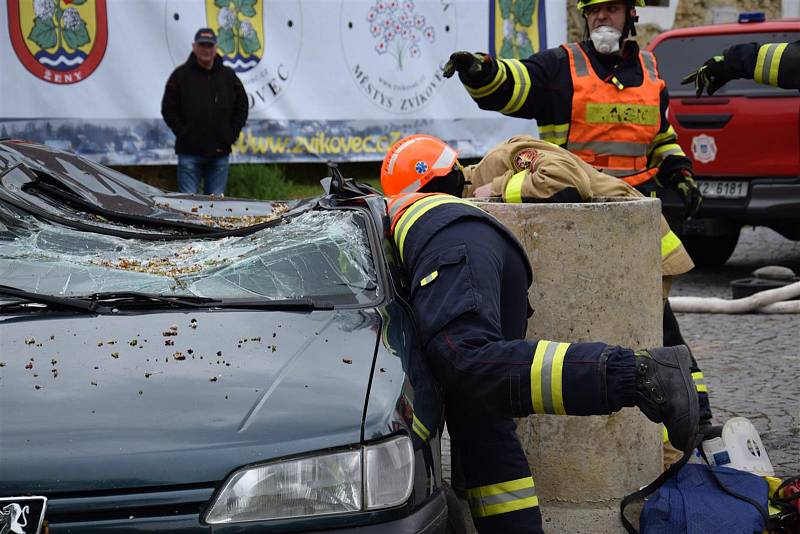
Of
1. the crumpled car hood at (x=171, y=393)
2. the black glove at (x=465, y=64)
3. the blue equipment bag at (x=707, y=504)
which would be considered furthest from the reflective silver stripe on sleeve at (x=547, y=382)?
the black glove at (x=465, y=64)

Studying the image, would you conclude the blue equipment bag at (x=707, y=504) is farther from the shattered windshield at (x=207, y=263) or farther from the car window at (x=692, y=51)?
the car window at (x=692, y=51)

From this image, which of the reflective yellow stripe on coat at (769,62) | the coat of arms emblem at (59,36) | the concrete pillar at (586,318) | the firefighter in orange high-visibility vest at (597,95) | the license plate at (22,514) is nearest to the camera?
the license plate at (22,514)

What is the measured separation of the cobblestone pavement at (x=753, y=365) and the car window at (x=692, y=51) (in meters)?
1.51

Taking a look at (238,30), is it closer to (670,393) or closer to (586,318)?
(586,318)

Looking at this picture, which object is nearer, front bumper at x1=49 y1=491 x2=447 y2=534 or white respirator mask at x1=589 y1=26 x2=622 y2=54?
front bumper at x1=49 y1=491 x2=447 y2=534

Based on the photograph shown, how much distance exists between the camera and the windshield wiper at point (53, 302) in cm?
286

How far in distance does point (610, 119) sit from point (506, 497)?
2.32 meters

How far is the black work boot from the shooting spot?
2.74 m

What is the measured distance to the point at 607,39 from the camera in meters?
4.94

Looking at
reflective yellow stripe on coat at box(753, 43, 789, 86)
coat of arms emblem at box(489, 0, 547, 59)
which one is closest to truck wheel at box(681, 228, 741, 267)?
coat of arms emblem at box(489, 0, 547, 59)

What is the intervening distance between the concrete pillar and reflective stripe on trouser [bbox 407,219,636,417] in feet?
2.00

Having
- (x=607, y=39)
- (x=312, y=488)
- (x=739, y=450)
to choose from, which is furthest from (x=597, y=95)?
(x=312, y=488)

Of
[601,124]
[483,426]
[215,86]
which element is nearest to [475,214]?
[483,426]

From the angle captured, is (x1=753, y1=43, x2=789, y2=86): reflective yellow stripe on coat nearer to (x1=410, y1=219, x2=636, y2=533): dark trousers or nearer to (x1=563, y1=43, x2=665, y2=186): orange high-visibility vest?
(x1=563, y1=43, x2=665, y2=186): orange high-visibility vest
